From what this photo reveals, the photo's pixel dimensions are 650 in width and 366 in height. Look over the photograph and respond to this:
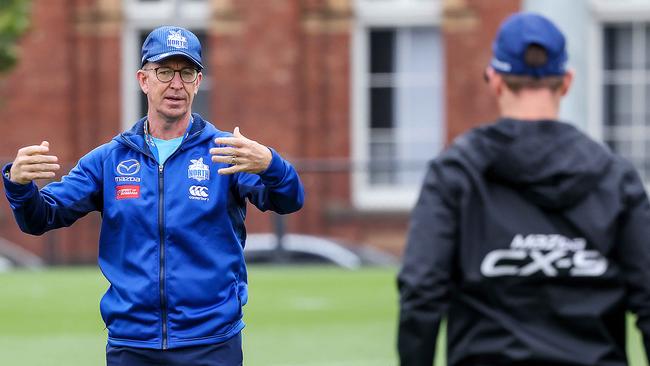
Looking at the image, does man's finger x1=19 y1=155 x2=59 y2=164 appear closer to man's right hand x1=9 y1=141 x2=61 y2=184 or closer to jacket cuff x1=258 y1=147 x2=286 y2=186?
man's right hand x1=9 y1=141 x2=61 y2=184

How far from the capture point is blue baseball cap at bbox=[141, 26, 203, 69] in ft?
18.8

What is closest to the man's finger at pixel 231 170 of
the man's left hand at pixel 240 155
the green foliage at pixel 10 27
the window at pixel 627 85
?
the man's left hand at pixel 240 155

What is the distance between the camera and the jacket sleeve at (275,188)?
5.54m

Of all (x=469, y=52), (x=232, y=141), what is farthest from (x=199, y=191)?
(x=469, y=52)

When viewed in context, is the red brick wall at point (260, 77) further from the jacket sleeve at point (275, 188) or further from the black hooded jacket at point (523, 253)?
the black hooded jacket at point (523, 253)

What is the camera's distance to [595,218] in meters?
4.21

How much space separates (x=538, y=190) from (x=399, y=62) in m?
22.9

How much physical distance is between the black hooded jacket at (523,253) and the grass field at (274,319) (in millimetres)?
7088

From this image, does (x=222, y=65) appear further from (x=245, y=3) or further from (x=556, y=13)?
(x=556, y=13)

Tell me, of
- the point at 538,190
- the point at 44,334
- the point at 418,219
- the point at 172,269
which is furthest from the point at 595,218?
the point at 44,334

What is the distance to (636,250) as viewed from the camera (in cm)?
423

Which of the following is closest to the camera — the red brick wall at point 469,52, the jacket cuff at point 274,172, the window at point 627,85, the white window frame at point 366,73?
the jacket cuff at point 274,172

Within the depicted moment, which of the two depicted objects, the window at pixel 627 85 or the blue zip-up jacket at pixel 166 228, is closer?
the blue zip-up jacket at pixel 166 228

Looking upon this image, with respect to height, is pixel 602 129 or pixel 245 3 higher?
pixel 245 3
